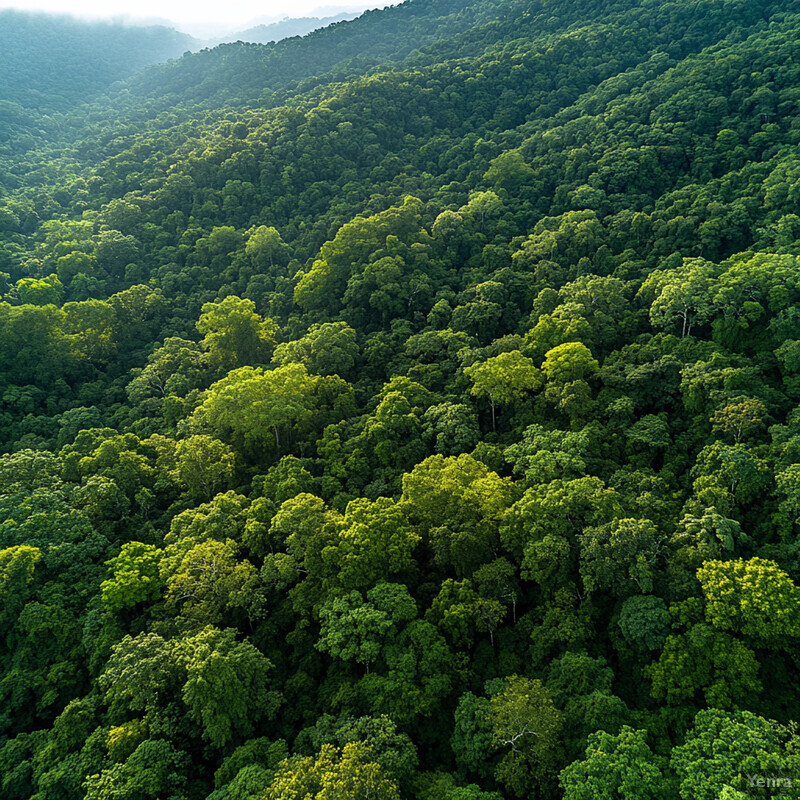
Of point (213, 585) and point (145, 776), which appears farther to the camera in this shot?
point (213, 585)

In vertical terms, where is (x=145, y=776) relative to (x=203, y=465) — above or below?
below

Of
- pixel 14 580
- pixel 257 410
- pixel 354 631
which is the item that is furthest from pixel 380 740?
pixel 257 410

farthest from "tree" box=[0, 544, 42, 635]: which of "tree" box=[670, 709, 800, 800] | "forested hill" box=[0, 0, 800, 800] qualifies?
"tree" box=[670, 709, 800, 800]

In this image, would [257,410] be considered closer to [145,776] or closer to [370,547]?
[370,547]

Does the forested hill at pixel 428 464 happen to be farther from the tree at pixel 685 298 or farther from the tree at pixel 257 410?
the tree at pixel 685 298

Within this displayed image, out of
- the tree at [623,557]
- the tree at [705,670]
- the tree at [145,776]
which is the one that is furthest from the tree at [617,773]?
the tree at [145,776]
